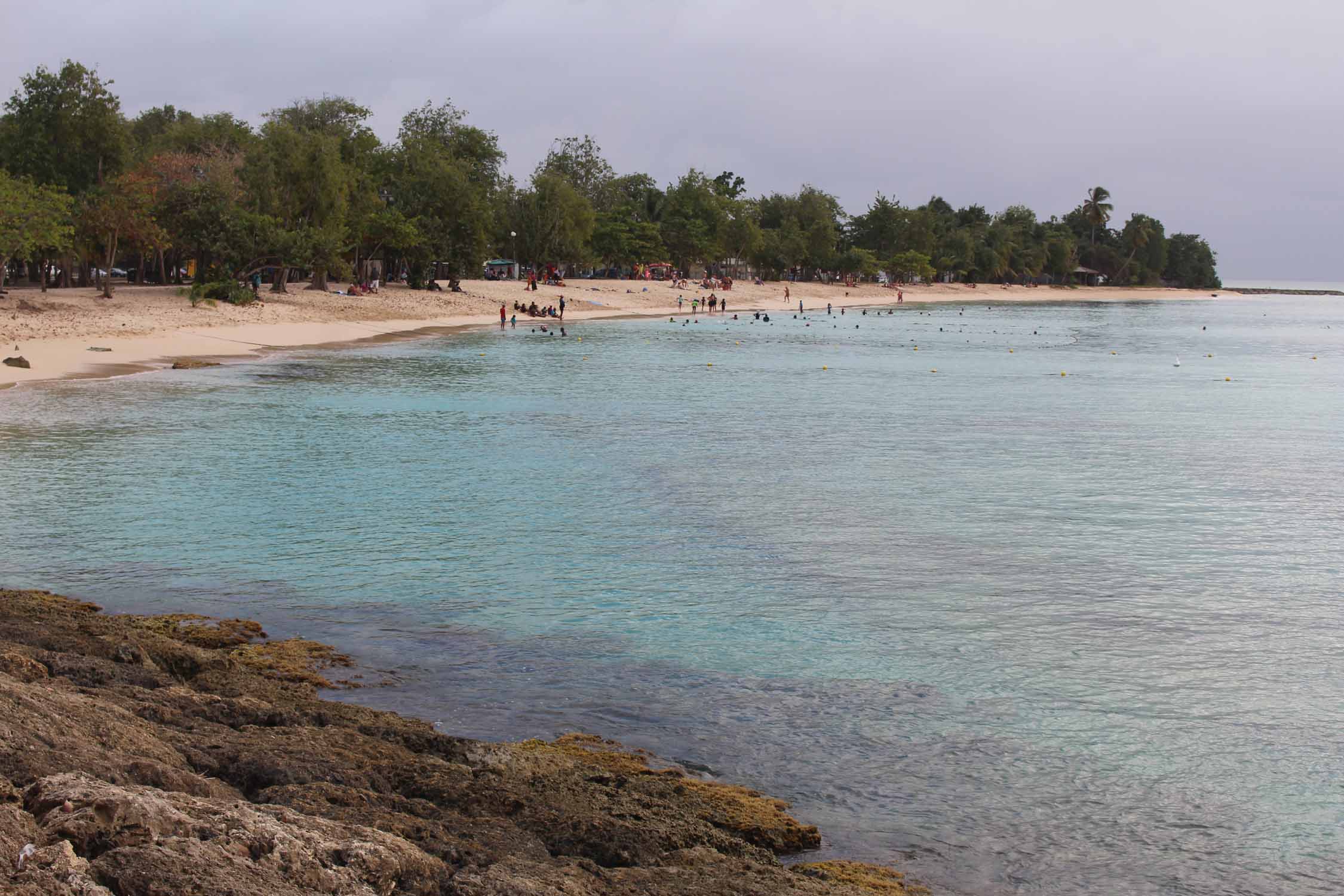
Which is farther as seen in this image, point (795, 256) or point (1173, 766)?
point (795, 256)

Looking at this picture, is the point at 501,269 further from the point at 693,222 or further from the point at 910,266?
the point at 910,266

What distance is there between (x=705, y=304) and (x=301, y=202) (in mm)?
47751

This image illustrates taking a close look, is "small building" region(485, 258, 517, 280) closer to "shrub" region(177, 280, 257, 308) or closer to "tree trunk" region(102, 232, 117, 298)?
"shrub" region(177, 280, 257, 308)

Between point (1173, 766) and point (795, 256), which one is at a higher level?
point (795, 256)

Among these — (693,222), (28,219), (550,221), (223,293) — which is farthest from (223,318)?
(693,222)

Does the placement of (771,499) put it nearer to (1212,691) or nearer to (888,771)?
(1212,691)

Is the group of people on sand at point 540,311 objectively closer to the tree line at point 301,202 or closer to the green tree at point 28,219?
the tree line at point 301,202

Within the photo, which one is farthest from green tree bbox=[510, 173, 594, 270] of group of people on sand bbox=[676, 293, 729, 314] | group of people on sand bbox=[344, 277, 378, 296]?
group of people on sand bbox=[344, 277, 378, 296]

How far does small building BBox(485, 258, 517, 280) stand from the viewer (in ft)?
371

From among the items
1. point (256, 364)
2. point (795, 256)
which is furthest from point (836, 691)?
point (795, 256)

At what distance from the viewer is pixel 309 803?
6.86 metres

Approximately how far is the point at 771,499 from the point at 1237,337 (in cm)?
7865

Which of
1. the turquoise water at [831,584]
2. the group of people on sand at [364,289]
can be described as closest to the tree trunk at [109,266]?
the group of people on sand at [364,289]

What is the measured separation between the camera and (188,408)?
3167 centimetres
